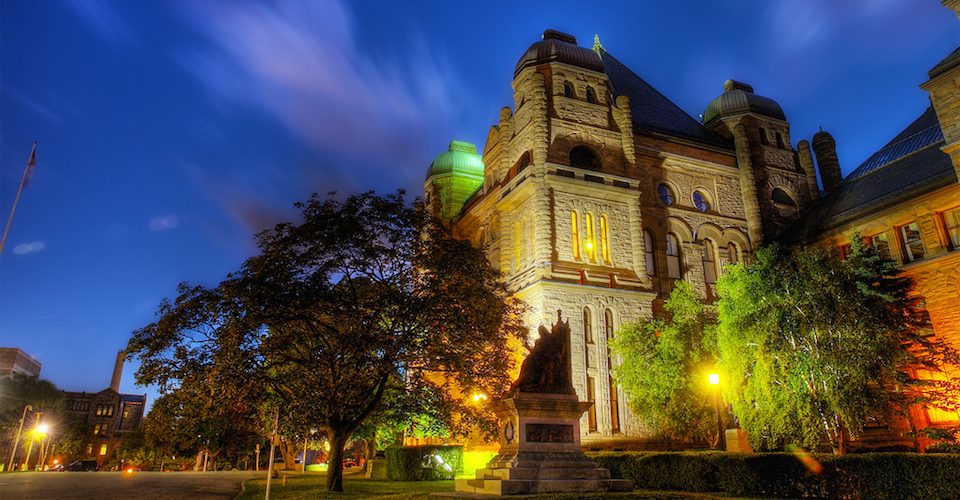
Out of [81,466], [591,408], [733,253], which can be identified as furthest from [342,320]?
[81,466]

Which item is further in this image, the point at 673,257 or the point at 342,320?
the point at 673,257

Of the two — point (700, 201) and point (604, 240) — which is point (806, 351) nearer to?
point (604, 240)

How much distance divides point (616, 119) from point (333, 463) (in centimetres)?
2643

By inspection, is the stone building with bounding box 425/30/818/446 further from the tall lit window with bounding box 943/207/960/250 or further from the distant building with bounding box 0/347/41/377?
the distant building with bounding box 0/347/41/377

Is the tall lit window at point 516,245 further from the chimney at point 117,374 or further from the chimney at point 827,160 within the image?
the chimney at point 117,374

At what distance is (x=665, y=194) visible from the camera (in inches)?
1523

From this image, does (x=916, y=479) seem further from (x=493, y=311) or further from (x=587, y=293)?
(x=587, y=293)

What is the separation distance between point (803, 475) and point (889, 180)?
2528 cm

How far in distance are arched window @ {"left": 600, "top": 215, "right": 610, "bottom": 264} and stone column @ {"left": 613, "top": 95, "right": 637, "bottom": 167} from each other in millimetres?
4473

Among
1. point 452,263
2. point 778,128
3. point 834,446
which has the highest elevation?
point 778,128

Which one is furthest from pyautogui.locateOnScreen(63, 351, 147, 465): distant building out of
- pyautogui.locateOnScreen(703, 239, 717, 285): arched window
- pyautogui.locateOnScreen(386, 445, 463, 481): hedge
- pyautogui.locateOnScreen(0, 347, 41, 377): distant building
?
pyautogui.locateOnScreen(703, 239, 717, 285): arched window

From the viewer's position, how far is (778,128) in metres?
43.5

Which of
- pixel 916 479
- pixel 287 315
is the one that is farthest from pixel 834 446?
pixel 287 315

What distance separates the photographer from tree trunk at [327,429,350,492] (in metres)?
20.0
